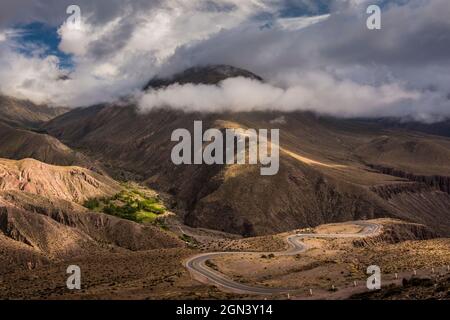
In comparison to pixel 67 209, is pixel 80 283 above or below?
below

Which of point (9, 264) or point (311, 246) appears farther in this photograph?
point (311, 246)

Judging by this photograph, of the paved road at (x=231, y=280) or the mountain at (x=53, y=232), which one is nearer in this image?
the paved road at (x=231, y=280)

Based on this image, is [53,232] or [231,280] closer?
[231,280]

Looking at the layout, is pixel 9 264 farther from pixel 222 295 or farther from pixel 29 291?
pixel 222 295

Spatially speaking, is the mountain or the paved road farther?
the mountain

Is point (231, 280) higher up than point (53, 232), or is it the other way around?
point (53, 232)
